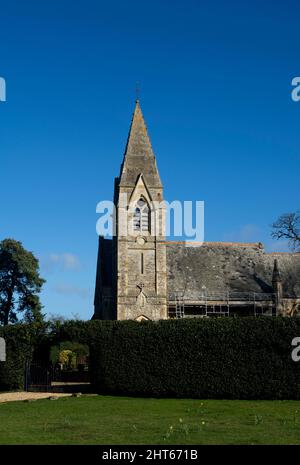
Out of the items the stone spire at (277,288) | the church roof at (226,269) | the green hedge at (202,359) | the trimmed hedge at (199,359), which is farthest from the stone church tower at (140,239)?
the green hedge at (202,359)

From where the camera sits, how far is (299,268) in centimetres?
5234

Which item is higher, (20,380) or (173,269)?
(173,269)

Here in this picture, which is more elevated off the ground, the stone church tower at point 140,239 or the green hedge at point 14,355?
the stone church tower at point 140,239

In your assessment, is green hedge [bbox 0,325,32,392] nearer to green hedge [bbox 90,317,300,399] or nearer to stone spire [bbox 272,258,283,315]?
green hedge [bbox 90,317,300,399]

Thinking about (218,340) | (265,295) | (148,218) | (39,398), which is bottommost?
(39,398)

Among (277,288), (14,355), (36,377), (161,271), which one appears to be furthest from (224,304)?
(14,355)

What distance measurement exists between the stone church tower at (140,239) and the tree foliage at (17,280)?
46.9ft

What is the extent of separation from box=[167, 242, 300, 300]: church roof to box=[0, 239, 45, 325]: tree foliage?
599 inches

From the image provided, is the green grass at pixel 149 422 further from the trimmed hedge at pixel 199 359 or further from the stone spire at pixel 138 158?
the stone spire at pixel 138 158

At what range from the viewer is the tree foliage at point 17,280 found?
195 ft
